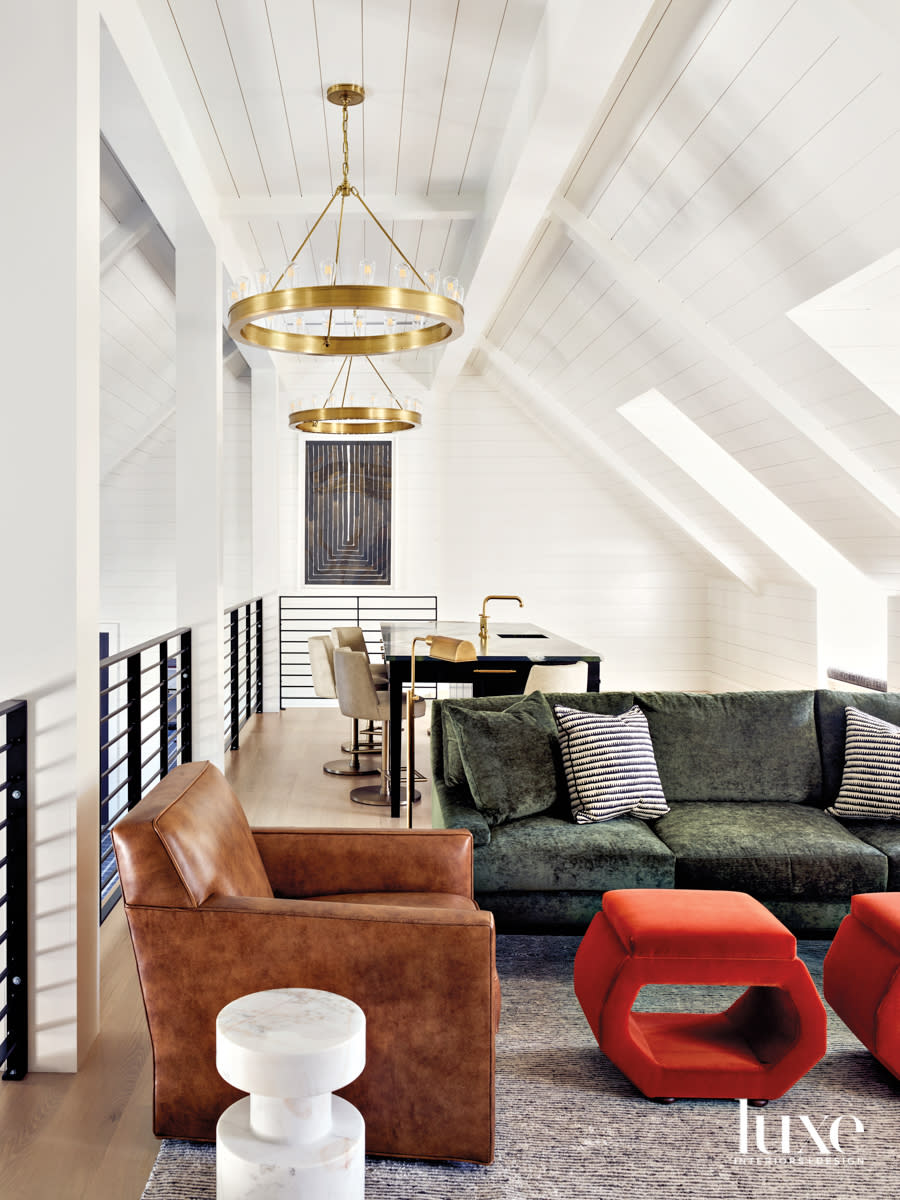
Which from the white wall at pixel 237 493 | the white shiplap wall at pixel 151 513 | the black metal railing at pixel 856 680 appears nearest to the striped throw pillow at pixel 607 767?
the black metal railing at pixel 856 680

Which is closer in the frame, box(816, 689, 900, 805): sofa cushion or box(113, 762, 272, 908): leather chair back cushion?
box(113, 762, 272, 908): leather chair back cushion

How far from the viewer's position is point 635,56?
Answer: 298 cm

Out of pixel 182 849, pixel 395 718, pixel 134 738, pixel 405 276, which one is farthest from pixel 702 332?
pixel 182 849

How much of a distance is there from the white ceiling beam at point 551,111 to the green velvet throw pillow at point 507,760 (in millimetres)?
1978

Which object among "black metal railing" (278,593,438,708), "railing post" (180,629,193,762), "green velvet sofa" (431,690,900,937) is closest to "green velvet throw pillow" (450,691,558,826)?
"green velvet sofa" (431,690,900,937)

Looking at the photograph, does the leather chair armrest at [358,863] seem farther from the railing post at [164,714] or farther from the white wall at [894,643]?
the white wall at [894,643]

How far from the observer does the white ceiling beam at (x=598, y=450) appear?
7.10 metres

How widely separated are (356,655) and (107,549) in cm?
400

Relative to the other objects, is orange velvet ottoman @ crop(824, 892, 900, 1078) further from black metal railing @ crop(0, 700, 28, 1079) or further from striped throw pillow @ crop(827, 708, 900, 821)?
black metal railing @ crop(0, 700, 28, 1079)

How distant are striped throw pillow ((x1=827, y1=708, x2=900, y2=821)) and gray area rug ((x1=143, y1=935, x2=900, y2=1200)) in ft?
3.03

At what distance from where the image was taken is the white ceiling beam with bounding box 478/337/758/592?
710 cm

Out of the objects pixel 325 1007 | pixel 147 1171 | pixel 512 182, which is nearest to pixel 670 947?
pixel 325 1007

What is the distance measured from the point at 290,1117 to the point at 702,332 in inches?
140

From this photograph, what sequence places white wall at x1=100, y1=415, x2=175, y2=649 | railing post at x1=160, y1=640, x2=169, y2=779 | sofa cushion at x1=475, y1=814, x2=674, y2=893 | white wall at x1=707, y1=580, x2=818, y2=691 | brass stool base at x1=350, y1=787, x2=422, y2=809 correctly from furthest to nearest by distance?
white wall at x1=100, y1=415, x2=175, y2=649 → white wall at x1=707, y1=580, x2=818, y2=691 → brass stool base at x1=350, y1=787, x2=422, y2=809 → railing post at x1=160, y1=640, x2=169, y2=779 → sofa cushion at x1=475, y1=814, x2=674, y2=893
